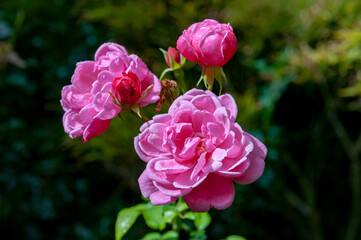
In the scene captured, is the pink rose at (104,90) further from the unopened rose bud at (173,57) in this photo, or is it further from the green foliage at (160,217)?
the green foliage at (160,217)

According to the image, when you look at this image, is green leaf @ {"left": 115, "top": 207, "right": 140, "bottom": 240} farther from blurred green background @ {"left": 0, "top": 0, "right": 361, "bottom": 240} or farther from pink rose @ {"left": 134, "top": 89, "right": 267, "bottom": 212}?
blurred green background @ {"left": 0, "top": 0, "right": 361, "bottom": 240}

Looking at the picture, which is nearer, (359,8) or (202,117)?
Result: (202,117)

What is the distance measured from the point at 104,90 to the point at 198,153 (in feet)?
0.68

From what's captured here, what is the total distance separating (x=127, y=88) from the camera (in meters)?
0.72

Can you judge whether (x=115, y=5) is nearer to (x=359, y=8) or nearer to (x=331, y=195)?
(x=359, y=8)

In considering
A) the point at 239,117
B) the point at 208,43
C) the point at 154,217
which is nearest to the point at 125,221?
the point at 154,217

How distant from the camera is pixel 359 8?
6.97 feet

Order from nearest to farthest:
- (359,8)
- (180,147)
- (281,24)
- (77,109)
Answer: (180,147) < (77,109) < (359,8) < (281,24)

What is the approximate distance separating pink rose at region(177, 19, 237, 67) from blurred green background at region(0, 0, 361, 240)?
3.83 ft

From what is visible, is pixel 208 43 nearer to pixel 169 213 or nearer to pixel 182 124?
pixel 182 124

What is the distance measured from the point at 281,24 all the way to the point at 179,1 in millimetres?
575

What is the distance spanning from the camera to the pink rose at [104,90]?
0.73m

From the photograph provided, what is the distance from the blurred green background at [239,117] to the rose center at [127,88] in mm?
1179

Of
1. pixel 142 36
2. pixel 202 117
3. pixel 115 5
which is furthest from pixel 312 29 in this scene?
pixel 202 117
